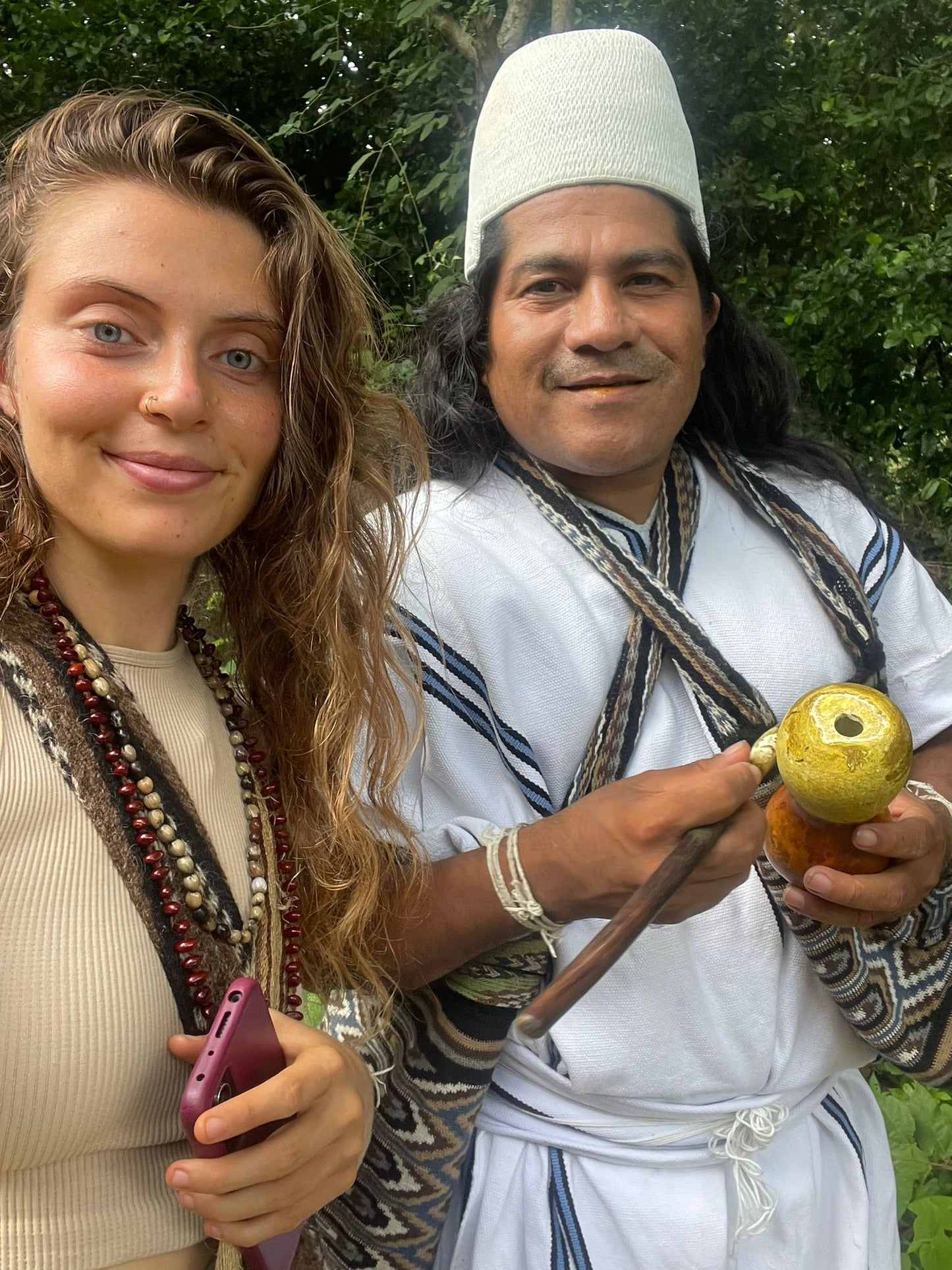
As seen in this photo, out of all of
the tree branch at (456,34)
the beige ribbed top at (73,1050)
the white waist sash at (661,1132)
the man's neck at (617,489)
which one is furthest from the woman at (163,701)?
the tree branch at (456,34)

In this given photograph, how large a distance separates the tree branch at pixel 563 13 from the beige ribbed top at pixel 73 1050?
319cm

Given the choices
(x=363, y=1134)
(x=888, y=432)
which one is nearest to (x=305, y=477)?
(x=363, y=1134)

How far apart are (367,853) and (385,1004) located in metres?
0.23

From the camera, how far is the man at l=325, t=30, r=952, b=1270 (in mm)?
1671

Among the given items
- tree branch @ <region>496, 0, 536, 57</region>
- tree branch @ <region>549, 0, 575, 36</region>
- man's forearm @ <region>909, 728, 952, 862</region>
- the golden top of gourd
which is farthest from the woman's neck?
tree branch @ <region>496, 0, 536, 57</region>

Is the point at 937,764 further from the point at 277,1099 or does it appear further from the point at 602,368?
the point at 277,1099

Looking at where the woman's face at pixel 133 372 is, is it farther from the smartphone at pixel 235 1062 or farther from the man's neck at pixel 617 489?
the man's neck at pixel 617 489

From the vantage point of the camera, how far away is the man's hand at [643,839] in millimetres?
1396

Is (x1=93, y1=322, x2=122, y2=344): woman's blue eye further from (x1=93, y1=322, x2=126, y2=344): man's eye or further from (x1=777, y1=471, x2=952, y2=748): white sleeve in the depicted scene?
(x1=777, y1=471, x2=952, y2=748): white sleeve

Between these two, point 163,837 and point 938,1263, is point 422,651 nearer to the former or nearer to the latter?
point 163,837

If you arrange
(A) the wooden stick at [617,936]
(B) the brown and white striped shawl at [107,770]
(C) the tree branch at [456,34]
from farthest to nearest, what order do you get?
1. (C) the tree branch at [456,34]
2. (B) the brown and white striped shawl at [107,770]
3. (A) the wooden stick at [617,936]

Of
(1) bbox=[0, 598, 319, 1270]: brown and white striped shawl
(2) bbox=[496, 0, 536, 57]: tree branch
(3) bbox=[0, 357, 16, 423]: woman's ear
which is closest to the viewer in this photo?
(1) bbox=[0, 598, 319, 1270]: brown and white striped shawl

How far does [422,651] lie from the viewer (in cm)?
173

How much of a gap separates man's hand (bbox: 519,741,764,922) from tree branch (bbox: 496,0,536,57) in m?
→ 3.17
